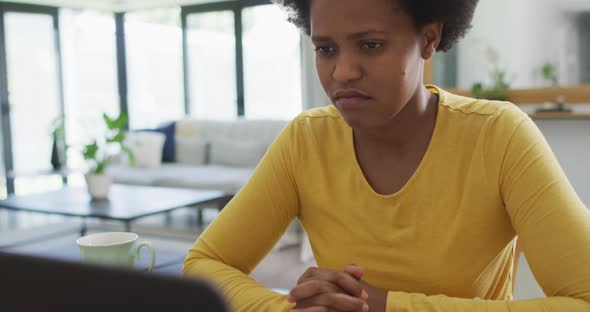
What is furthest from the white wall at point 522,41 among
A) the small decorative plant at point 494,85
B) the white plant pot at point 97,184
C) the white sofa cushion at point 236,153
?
the white plant pot at point 97,184

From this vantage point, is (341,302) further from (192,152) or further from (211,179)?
(192,152)

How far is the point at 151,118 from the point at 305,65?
3.05m

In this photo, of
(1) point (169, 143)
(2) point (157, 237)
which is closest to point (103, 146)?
(2) point (157, 237)

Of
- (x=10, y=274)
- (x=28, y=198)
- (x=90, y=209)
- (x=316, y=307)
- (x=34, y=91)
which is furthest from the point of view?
(x=34, y=91)

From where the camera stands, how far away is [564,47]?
12.4 feet

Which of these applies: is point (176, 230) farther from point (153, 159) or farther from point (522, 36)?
point (522, 36)

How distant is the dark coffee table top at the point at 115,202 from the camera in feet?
9.86

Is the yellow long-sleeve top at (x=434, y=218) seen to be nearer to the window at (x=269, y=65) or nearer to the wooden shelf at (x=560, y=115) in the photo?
the wooden shelf at (x=560, y=115)

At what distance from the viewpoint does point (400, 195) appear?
0.88 metres

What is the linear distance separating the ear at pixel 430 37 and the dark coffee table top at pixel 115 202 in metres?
2.30

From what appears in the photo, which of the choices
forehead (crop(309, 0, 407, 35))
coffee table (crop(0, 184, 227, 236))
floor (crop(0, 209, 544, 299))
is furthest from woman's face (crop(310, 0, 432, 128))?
coffee table (crop(0, 184, 227, 236))

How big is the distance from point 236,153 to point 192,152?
0.49 metres

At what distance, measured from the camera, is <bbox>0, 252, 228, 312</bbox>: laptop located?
0.78 ft

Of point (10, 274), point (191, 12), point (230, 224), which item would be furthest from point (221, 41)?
point (10, 274)
